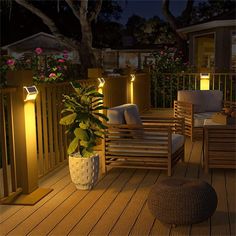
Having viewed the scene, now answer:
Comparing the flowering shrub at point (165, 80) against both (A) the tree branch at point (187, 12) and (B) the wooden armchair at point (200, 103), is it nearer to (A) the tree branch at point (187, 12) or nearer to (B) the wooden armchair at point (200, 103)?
(B) the wooden armchair at point (200, 103)

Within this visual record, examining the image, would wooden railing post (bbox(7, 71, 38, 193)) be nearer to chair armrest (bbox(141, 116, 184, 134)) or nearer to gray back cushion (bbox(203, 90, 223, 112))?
chair armrest (bbox(141, 116, 184, 134))

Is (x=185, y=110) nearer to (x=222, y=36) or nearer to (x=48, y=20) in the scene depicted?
(x=222, y=36)

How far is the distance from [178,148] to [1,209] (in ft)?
8.01

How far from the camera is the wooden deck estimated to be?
3658mm

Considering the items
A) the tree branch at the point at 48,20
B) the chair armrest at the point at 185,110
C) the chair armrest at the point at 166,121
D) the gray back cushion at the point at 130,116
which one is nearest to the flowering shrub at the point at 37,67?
the chair armrest at the point at 166,121

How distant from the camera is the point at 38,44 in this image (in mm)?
27984

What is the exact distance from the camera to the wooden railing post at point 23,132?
4.38 meters

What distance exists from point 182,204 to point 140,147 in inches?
73.1

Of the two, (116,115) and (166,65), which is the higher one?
(166,65)

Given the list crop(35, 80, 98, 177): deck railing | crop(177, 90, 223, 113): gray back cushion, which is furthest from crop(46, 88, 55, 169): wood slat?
crop(177, 90, 223, 113): gray back cushion

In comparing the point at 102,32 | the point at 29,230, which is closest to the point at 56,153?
the point at 29,230

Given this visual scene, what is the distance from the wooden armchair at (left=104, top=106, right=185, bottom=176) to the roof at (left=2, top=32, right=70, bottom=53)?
22.4m

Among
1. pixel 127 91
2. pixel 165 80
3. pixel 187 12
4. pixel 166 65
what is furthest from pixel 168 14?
pixel 127 91

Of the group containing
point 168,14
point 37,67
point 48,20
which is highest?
point 168,14
